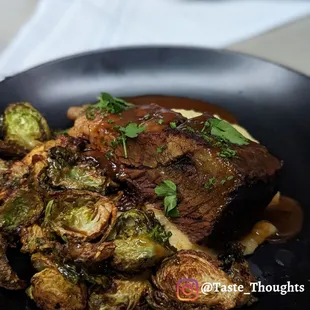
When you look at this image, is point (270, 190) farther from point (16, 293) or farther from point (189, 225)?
point (16, 293)

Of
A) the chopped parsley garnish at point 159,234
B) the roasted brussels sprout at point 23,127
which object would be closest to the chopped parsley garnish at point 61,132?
the roasted brussels sprout at point 23,127

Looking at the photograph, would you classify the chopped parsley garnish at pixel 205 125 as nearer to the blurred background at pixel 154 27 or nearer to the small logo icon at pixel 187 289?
the small logo icon at pixel 187 289

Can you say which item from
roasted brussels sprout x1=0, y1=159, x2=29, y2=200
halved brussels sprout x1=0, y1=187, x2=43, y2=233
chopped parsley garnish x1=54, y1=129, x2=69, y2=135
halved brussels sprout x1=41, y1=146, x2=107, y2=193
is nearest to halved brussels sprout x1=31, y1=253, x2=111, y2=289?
halved brussels sprout x1=0, y1=187, x2=43, y2=233

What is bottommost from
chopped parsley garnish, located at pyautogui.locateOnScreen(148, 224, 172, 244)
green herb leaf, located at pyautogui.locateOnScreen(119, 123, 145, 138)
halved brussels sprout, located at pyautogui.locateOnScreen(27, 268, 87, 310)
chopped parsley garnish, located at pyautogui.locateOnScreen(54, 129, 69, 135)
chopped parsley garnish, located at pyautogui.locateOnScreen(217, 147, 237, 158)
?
halved brussels sprout, located at pyautogui.locateOnScreen(27, 268, 87, 310)

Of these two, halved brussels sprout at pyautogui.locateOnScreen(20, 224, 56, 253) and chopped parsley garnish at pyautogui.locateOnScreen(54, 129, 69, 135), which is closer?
halved brussels sprout at pyautogui.locateOnScreen(20, 224, 56, 253)

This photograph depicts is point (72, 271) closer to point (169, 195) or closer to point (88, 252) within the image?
point (88, 252)

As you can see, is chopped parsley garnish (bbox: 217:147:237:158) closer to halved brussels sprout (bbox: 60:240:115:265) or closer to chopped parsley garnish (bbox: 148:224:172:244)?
chopped parsley garnish (bbox: 148:224:172:244)

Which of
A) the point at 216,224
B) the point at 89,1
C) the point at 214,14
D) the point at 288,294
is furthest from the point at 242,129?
the point at 89,1

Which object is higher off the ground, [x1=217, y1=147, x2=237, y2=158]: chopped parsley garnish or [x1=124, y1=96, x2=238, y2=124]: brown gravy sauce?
[x1=217, y1=147, x2=237, y2=158]: chopped parsley garnish
